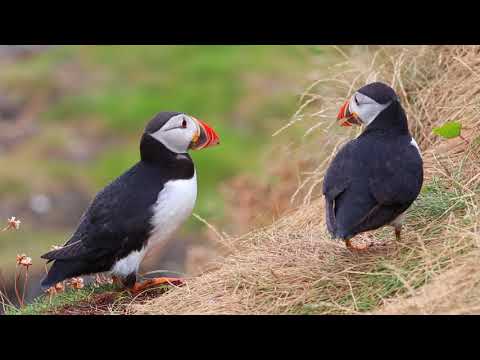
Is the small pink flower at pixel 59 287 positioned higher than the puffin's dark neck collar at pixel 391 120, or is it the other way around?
the puffin's dark neck collar at pixel 391 120

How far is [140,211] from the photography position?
438 centimetres

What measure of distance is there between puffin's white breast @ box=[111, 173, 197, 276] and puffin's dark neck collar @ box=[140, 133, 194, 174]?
80 millimetres

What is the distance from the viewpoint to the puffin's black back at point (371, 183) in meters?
3.95

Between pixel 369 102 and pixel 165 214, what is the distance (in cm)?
121

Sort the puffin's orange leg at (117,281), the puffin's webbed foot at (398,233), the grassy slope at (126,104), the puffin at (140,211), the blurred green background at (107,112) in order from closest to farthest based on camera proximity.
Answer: the puffin's webbed foot at (398,233), the puffin at (140,211), the puffin's orange leg at (117,281), the blurred green background at (107,112), the grassy slope at (126,104)

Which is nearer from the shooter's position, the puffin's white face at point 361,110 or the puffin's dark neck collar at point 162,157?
the puffin's white face at point 361,110

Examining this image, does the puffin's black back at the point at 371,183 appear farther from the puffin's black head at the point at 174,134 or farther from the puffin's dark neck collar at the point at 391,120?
the puffin's black head at the point at 174,134

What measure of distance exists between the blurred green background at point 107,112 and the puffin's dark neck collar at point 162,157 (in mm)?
3691

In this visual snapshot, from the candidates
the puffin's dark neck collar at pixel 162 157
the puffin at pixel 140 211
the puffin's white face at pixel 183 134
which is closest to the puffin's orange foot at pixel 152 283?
the puffin at pixel 140 211

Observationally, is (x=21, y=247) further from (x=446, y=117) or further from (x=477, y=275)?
(x=477, y=275)

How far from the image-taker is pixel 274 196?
692 centimetres

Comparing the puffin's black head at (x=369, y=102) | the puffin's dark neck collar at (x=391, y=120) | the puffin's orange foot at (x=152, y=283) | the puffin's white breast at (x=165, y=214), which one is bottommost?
the puffin's orange foot at (x=152, y=283)

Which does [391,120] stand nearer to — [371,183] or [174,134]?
[371,183]

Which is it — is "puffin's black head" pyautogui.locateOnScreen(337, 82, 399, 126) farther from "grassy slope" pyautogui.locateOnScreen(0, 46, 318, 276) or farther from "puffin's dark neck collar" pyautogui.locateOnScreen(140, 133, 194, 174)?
"grassy slope" pyautogui.locateOnScreen(0, 46, 318, 276)
